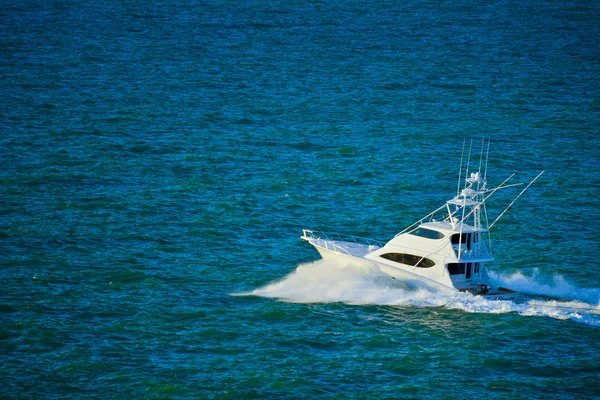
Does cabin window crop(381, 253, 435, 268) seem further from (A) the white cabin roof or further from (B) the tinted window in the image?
(A) the white cabin roof

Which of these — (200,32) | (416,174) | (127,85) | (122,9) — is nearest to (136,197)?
(416,174)

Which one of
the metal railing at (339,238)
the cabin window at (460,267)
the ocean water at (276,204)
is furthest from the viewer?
the metal railing at (339,238)

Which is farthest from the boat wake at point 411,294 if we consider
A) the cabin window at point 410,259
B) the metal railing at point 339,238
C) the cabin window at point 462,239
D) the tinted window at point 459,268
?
the cabin window at point 462,239

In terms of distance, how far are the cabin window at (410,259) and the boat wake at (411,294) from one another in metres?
1.04

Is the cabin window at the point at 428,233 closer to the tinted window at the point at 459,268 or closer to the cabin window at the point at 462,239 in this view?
the cabin window at the point at 462,239

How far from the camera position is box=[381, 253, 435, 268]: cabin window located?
149 feet

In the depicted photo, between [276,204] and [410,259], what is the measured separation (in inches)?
638

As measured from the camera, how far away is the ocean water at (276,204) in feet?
127

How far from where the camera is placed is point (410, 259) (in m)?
45.8

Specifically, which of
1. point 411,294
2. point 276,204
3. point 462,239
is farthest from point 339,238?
point 462,239

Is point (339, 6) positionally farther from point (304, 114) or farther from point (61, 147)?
point (61, 147)

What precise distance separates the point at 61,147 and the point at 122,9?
65366mm

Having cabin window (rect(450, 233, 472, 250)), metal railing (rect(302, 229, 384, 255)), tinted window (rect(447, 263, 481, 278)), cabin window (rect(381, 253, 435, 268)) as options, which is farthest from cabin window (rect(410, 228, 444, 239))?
metal railing (rect(302, 229, 384, 255))

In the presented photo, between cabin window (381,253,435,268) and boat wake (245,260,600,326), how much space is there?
3.43 feet
